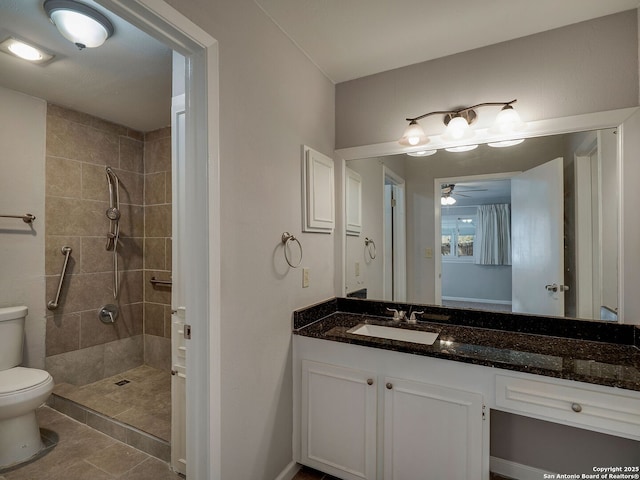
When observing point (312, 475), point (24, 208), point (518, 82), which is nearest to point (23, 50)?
point (24, 208)

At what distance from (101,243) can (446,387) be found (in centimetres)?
294

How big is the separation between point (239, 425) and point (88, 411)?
1.55 metres

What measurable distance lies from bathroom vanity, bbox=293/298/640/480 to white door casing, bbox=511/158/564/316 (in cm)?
12

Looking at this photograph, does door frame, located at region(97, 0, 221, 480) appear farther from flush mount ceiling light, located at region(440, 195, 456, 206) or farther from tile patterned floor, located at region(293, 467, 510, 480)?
flush mount ceiling light, located at region(440, 195, 456, 206)

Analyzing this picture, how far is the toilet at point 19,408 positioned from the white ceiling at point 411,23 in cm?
246

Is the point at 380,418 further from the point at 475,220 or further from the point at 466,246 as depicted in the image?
the point at 475,220

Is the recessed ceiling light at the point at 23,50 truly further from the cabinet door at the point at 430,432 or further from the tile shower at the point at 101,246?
the cabinet door at the point at 430,432

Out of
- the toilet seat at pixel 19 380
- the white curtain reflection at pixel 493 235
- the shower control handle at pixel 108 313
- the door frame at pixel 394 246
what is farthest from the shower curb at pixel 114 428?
A: the white curtain reflection at pixel 493 235

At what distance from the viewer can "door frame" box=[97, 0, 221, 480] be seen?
1.24 meters

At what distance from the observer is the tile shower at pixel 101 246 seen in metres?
2.53

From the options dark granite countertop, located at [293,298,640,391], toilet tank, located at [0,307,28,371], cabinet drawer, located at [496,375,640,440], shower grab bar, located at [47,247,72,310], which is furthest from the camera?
shower grab bar, located at [47,247,72,310]

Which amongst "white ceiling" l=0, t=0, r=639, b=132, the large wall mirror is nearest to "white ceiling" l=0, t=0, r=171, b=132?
"white ceiling" l=0, t=0, r=639, b=132

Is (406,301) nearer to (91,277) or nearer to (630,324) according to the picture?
(630,324)

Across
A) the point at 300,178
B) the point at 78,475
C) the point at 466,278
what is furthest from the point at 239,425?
the point at 466,278
